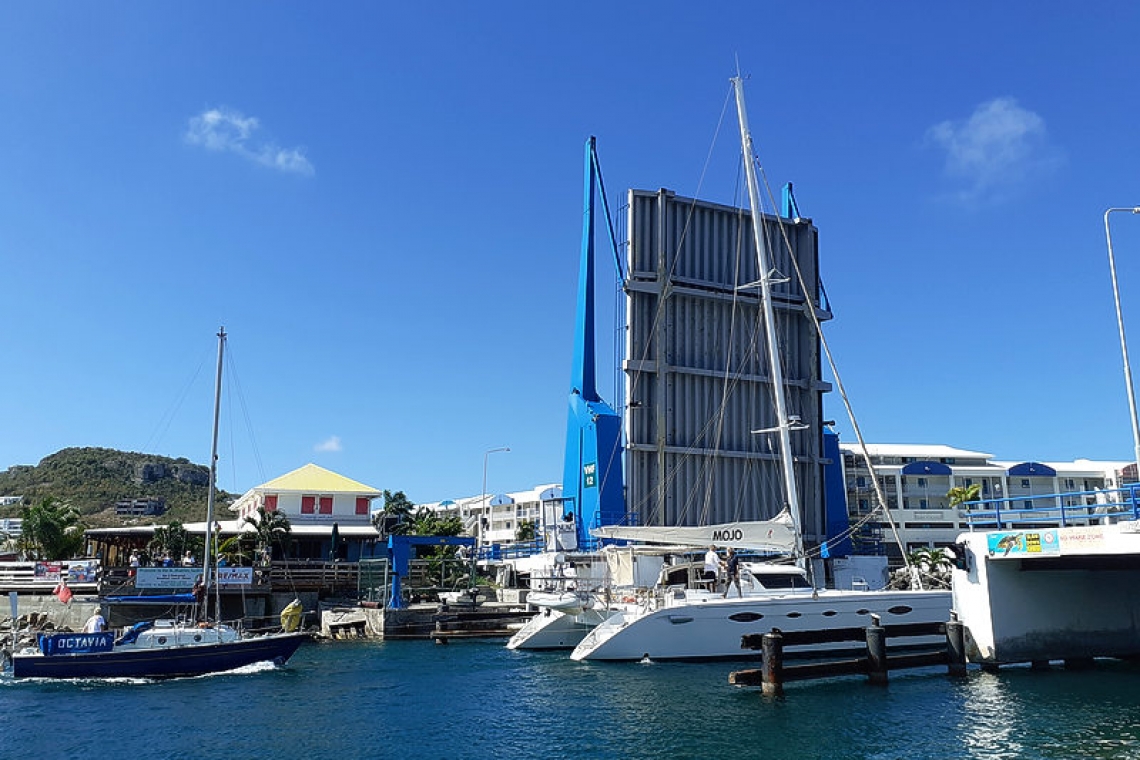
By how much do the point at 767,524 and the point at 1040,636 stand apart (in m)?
7.64

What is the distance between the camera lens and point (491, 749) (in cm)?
1605

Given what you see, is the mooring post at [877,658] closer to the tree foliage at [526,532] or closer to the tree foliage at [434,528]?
the tree foliage at [434,528]

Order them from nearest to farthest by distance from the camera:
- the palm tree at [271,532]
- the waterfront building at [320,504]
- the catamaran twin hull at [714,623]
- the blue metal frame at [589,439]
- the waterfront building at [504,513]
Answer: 1. the catamaran twin hull at [714,623]
2. the blue metal frame at [589,439]
3. the palm tree at [271,532]
4. the waterfront building at [320,504]
5. the waterfront building at [504,513]

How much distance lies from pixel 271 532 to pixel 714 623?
30478mm

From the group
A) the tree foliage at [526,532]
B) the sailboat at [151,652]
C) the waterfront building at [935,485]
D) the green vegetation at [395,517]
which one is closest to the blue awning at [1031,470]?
the waterfront building at [935,485]

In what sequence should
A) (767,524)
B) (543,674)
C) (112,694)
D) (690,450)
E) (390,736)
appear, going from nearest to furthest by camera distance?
1. (390,736)
2. (112,694)
3. (543,674)
4. (767,524)
5. (690,450)

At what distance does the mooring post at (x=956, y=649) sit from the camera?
2192 centimetres

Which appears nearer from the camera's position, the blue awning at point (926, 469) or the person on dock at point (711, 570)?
the person on dock at point (711, 570)

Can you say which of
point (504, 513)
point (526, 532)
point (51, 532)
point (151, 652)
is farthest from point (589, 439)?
point (504, 513)

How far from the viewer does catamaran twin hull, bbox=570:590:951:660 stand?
24.4 metres

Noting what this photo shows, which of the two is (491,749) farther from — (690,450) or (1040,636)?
(690,450)

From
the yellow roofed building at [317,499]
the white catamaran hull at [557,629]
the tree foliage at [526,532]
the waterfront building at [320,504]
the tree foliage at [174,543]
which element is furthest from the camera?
the tree foliage at [526,532]

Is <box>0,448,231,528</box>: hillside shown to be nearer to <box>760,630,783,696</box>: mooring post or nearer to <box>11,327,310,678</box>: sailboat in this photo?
<box>11,327,310,678</box>: sailboat

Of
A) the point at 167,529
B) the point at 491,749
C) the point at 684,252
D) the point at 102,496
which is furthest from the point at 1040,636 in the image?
the point at 102,496
